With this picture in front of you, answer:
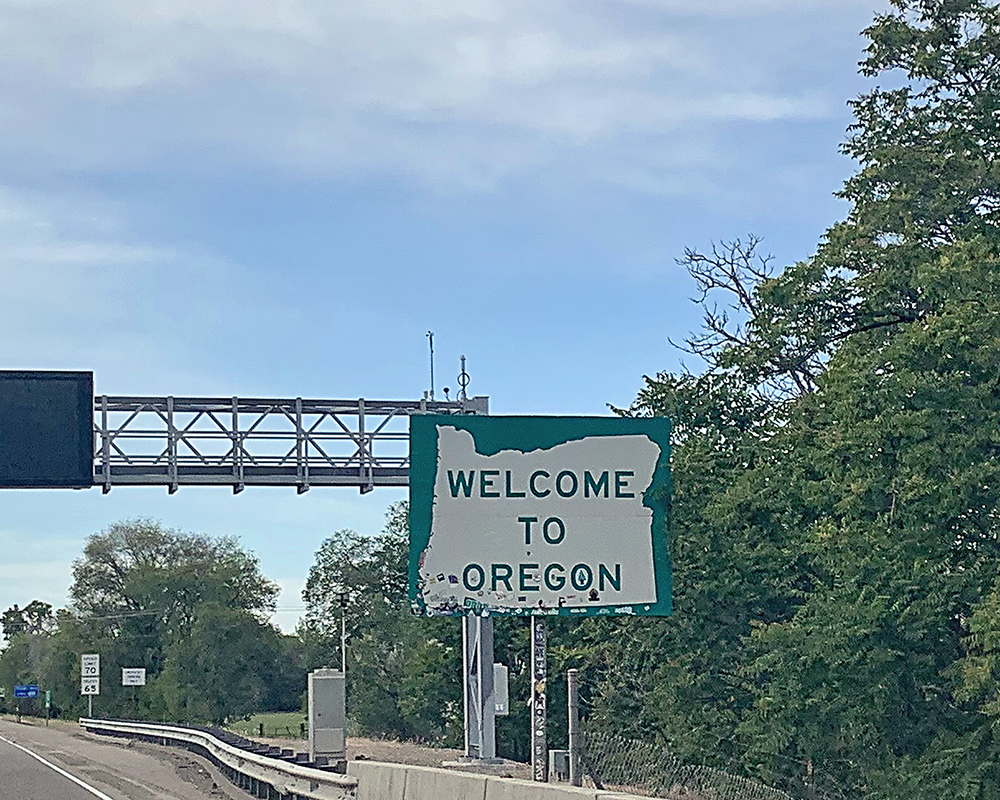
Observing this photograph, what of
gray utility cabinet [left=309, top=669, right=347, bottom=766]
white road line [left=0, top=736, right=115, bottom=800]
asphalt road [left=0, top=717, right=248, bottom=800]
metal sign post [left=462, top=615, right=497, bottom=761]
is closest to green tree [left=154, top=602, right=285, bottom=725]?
asphalt road [left=0, top=717, right=248, bottom=800]

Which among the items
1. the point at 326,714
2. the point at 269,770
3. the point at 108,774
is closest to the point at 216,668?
the point at 108,774

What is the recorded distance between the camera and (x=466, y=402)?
32.3 m

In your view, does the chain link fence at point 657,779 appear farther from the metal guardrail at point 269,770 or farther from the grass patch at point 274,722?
the grass patch at point 274,722

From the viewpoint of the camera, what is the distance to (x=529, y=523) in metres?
24.6

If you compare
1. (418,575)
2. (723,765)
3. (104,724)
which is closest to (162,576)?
(104,724)

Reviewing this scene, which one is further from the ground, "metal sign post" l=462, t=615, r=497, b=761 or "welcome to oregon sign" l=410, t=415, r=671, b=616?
"welcome to oregon sign" l=410, t=415, r=671, b=616

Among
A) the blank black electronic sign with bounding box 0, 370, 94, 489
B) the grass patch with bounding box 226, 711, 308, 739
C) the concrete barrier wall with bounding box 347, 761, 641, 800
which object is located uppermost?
the blank black electronic sign with bounding box 0, 370, 94, 489

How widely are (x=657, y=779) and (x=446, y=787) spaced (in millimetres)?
10037

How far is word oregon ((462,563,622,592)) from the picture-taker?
2444cm

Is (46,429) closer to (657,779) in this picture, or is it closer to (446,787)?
(657,779)

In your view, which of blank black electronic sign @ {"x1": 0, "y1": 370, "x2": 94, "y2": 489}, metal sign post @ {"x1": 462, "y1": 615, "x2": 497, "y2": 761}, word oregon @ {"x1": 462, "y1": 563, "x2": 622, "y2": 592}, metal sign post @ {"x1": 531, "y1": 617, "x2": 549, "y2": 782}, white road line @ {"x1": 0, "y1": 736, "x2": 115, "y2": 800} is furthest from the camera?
blank black electronic sign @ {"x1": 0, "y1": 370, "x2": 94, "y2": 489}

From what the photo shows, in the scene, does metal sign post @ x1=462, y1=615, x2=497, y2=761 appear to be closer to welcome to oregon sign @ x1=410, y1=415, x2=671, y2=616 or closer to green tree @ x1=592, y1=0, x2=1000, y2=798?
welcome to oregon sign @ x1=410, y1=415, x2=671, y2=616

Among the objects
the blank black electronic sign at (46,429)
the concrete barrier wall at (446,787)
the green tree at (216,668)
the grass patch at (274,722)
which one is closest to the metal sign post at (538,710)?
the concrete barrier wall at (446,787)

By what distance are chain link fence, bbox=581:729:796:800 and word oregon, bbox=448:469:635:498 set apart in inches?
168
